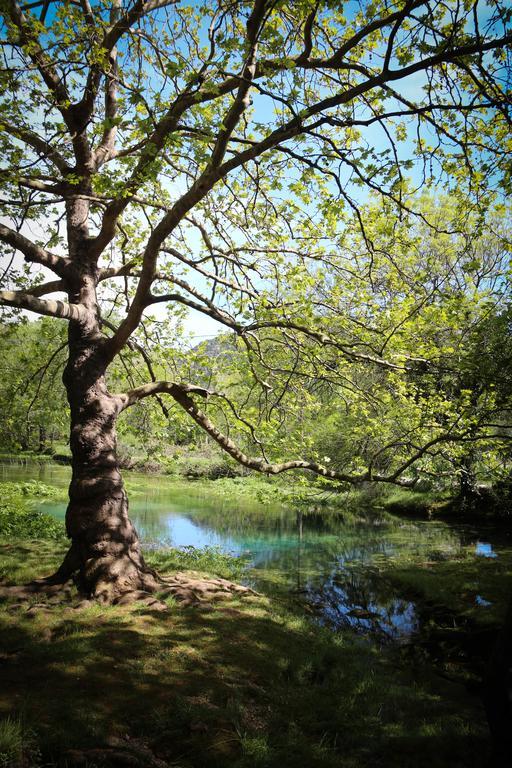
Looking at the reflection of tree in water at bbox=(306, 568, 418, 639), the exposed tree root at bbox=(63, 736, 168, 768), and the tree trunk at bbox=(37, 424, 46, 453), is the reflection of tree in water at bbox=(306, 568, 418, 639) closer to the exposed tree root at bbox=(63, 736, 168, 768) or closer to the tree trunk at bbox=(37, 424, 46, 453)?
the exposed tree root at bbox=(63, 736, 168, 768)

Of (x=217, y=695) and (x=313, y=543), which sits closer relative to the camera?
(x=217, y=695)

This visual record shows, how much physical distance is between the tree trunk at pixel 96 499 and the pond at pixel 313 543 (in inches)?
179

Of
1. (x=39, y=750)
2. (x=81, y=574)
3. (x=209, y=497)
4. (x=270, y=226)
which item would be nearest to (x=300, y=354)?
(x=270, y=226)

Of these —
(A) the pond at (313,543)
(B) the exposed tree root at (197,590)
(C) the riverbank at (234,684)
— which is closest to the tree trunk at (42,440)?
(A) the pond at (313,543)

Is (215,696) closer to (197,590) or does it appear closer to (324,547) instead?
(197,590)

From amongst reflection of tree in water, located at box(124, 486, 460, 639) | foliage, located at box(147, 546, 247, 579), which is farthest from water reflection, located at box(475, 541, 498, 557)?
foliage, located at box(147, 546, 247, 579)

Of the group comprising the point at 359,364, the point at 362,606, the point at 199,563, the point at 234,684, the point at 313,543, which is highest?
the point at 359,364

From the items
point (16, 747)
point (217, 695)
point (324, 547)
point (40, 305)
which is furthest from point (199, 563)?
point (16, 747)

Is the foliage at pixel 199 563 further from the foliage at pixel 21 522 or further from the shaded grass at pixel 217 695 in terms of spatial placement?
the shaded grass at pixel 217 695

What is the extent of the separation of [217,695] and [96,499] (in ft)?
11.3

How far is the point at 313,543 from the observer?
17.6 meters

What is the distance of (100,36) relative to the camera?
5.94 meters

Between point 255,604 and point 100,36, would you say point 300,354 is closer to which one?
point 255,604

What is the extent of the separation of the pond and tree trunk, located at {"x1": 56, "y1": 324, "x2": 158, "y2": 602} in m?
4.54
